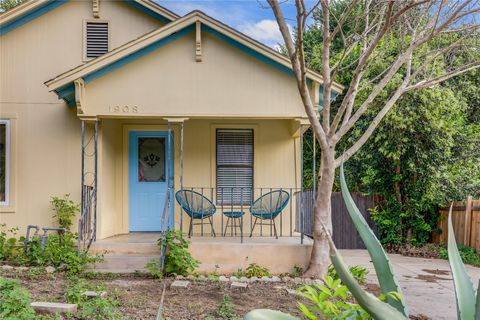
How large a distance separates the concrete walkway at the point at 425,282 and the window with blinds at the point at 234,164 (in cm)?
286

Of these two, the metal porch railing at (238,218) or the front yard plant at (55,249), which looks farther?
→ the metal porch railing at (238,218)

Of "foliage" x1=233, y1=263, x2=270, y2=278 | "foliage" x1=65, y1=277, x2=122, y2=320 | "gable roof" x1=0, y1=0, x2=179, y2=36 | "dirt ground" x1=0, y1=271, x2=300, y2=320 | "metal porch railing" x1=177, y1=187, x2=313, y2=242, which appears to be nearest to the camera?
"foliage" x1=65, y1=277, x2=122, y2=320

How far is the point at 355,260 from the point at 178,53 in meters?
5.82

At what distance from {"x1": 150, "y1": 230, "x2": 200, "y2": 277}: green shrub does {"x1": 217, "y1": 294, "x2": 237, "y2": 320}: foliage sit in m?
1.69

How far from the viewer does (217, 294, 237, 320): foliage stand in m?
4.67

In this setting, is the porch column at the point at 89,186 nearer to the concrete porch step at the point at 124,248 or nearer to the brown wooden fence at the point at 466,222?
the concrete porch step at the point at 124,248

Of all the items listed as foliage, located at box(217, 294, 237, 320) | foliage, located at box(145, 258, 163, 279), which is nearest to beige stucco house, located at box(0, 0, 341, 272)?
foliage, located at box(145, 258, 163, 279)

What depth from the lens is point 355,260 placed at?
9711 millimetres

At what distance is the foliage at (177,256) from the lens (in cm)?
688

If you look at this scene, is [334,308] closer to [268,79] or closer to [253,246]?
[253,246]

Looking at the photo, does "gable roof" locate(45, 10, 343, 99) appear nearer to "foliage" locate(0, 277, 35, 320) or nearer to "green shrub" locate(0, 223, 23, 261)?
"green shrub" locate(0, 223, 23, 261)

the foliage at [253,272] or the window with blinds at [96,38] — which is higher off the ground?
the window with blinds at [96,38]

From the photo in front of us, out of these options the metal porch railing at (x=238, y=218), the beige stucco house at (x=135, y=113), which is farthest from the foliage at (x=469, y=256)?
the beige stucco house at (x=135, y=113)

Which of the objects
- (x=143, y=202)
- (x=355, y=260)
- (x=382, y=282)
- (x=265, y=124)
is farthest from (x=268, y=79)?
(x=382, y=282)
